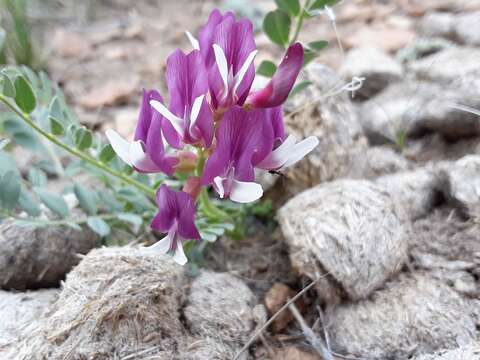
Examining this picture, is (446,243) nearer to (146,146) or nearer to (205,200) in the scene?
(205,200)

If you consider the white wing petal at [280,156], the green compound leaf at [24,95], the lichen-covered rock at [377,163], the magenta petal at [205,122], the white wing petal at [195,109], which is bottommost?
the lichen-covered rock at [377,163]

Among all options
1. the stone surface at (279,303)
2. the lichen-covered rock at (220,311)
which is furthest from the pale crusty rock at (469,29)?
the lichen-covered rock at (220,311)

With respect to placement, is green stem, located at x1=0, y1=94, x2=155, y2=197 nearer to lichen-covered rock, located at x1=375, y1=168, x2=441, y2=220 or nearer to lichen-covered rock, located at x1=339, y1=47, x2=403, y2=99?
lichen-covered rock, located at x1=375, y1=168, x2=441, y2=220

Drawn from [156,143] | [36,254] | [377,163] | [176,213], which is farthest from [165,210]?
[377,163]

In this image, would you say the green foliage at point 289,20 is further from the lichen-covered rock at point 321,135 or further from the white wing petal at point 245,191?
the white wing petal at point 245,191

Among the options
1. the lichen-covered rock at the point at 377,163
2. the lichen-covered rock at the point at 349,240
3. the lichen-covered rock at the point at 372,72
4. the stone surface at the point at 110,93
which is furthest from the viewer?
the stone surface at the point at 110,93

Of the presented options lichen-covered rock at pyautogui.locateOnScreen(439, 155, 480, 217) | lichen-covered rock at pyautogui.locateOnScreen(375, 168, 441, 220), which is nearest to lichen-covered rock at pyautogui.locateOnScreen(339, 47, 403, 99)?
lichen-covered rock at pyautogui.locateOnScreen(375, 168, 441, 220)
